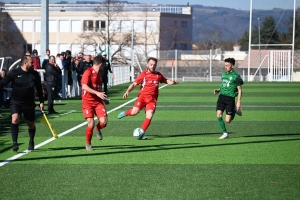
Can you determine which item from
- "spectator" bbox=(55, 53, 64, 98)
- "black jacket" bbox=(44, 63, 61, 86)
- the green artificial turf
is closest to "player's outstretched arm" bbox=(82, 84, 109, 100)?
the green artificial turf

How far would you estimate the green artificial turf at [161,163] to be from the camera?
10.6 m

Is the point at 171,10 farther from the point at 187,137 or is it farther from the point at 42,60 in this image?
the point at 187,137

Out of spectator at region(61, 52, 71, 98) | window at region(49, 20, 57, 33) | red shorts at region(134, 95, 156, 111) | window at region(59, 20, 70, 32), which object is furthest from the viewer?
window at region(49, 20, 57, 33)

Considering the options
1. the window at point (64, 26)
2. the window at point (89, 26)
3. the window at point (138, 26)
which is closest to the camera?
the window at point (89, 26)

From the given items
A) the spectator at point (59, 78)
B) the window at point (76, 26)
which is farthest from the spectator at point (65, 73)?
the window at point (76, 26)

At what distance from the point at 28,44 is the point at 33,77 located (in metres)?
87.9

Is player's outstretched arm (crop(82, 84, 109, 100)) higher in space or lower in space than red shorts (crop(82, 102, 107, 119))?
higher

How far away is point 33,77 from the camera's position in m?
14.7

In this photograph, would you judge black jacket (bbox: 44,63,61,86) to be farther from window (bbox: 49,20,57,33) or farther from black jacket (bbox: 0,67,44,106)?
window (bbox: 49,20,57,33)

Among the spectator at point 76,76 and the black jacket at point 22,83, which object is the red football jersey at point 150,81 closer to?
the black jacket at point 22,83

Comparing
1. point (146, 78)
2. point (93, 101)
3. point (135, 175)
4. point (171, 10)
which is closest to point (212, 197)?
point (135, 175)

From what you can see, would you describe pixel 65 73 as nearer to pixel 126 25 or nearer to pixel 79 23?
pixel 126 25

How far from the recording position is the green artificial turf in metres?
10.6

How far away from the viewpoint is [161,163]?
13281 mm
